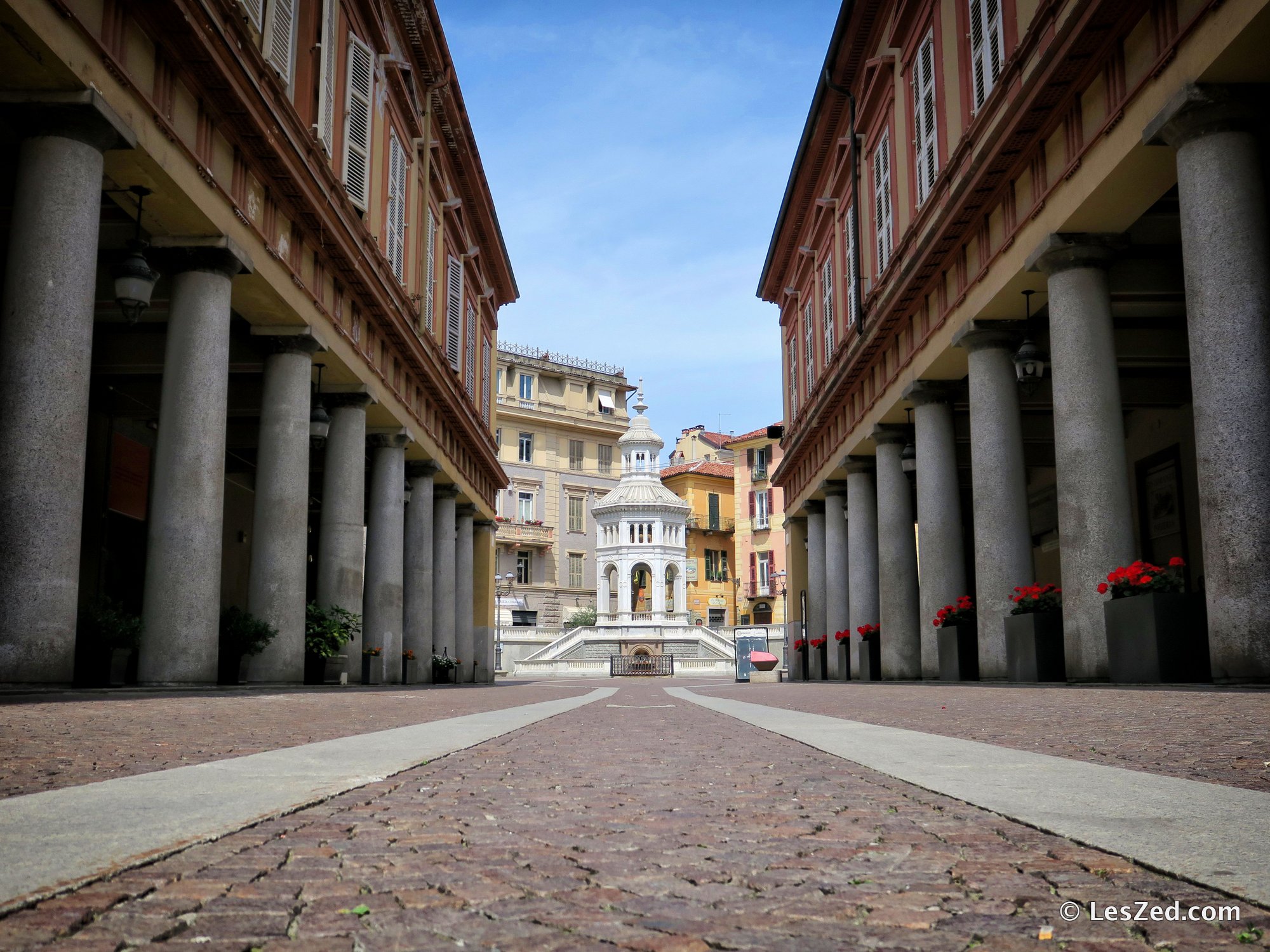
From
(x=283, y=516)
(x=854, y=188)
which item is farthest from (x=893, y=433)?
(x=283, y=516)

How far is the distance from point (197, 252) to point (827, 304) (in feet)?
71.1

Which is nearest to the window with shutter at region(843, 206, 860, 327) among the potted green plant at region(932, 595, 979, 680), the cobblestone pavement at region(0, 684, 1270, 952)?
the potted green plant at region(932, 595, 979, 680)

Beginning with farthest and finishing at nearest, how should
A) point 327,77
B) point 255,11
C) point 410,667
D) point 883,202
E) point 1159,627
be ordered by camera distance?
point 410,667 → point 883,202 → point 327,77 → point 255,11 → point 1159,627

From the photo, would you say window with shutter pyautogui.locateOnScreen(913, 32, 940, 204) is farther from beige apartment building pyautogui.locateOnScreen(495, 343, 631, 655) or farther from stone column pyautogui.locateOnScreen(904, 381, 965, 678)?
beige apartment building pyautogui.locateOnScreen(495, 343, 631, 655)

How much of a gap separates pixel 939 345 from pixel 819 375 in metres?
13.8

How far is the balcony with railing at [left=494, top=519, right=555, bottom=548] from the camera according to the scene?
80.8 meters

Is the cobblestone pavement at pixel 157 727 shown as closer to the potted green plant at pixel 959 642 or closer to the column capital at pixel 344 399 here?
the potted green plant at pixel 959 642

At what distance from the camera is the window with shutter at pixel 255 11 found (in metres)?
14.4

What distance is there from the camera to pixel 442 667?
97.4 ft

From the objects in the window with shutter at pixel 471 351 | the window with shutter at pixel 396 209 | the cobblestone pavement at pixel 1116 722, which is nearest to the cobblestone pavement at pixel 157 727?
the cobblestone pavement at pixel 1116 722

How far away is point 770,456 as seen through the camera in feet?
283

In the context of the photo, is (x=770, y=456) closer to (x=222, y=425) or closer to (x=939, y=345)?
(x=939, y=345)

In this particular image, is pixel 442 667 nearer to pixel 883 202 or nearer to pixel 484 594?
pixel 484 594

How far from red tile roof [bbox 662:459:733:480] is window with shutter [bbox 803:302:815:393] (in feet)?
193
